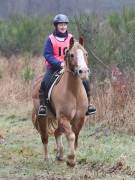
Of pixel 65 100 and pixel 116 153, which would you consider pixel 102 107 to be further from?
pixel 65 100

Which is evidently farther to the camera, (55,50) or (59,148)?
(59,148)

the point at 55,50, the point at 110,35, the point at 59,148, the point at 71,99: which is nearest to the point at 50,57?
the point at 55,50

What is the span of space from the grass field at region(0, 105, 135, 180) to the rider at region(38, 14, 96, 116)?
825 mm

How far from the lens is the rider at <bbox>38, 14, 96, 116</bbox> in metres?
10.6

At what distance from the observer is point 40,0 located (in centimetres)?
5194

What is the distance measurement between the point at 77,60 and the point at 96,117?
5.08 meters

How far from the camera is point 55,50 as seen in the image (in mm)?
10742

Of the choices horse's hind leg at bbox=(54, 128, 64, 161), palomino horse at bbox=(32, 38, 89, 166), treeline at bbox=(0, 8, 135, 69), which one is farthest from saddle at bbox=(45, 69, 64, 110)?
treeline at bbox=(0, 8, 135, 69)

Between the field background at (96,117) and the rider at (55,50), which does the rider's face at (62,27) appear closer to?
the rider at (55,50)

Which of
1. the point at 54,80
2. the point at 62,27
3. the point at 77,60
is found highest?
the point at 62,27

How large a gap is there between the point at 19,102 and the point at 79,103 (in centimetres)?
872

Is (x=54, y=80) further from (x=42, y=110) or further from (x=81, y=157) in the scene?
(x=81, y=157)

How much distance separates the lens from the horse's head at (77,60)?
9109mm

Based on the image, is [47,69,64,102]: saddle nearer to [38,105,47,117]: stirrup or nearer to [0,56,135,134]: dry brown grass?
[38,105,47,117]: stirrup
